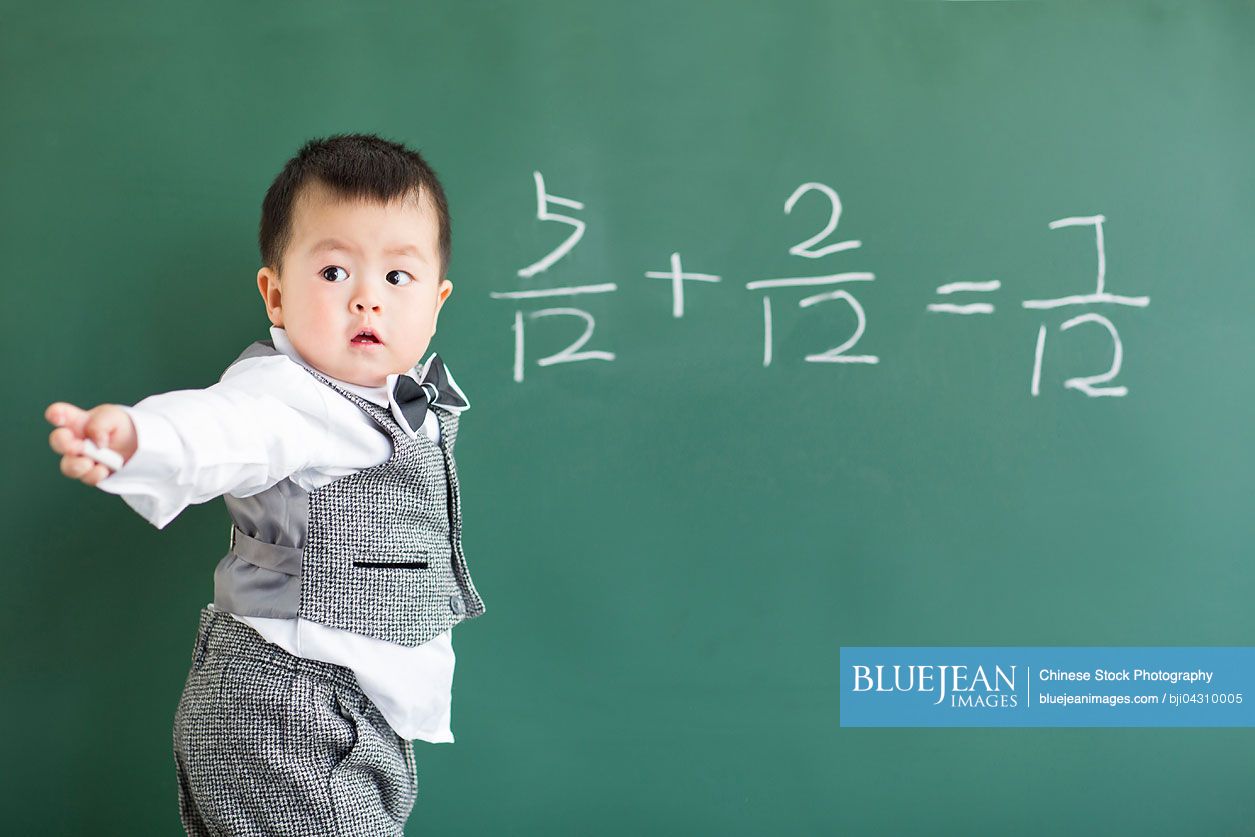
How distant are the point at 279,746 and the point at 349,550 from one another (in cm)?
21

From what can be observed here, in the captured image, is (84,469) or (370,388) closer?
(84,469)

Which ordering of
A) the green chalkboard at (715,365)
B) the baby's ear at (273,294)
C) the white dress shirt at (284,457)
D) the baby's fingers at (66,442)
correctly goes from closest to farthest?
the baby's fingers at (66,442)
the white dress shirt at (284,457)
the baby's ear at (273,294)
the green chalkboard at (715,365)

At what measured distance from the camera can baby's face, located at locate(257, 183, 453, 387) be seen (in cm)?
118

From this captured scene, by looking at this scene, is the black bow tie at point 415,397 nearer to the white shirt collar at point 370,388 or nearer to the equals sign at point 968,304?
the white shirt collar at point 370,388

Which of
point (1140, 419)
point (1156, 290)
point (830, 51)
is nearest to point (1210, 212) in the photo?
point (1156, 290)

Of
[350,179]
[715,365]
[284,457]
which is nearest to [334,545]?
[284,457]

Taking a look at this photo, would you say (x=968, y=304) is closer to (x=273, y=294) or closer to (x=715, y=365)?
(x=715, y=365)

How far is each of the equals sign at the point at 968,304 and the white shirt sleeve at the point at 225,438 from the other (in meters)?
0.96

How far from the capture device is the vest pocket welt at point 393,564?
1152 millimetres

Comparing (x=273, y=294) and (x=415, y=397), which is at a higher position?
(x=273, y=294)

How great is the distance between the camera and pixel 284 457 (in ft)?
3.42

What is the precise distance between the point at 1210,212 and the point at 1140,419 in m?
0.34

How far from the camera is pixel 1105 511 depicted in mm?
1633

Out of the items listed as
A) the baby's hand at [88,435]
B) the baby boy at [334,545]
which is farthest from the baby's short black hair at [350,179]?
the baby's hand at [88,435]
